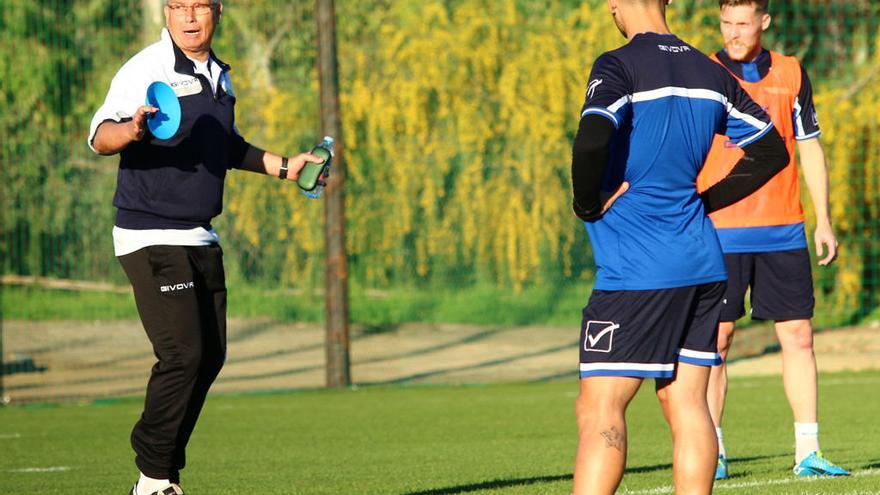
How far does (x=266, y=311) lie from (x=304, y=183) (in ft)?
32.0

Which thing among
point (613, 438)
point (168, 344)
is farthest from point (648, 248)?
point (168, 344)

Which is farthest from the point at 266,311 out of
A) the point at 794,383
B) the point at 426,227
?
the point at 794,383

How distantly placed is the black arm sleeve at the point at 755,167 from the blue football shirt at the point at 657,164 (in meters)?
0.34

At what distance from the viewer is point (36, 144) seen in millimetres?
13891

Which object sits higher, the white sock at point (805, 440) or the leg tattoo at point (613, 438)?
the leg tattoo at point (613, 438)

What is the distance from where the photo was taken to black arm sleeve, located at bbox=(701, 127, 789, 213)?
16.7 feet

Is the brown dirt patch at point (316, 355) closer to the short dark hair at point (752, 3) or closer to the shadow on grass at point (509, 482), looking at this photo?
the shadow on grass at point (509, 482)

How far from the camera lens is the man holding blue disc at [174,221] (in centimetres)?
604

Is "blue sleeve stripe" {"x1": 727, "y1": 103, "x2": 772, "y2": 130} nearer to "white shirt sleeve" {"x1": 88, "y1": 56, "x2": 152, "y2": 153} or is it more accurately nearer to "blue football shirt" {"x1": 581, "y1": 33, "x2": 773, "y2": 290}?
"blue football shirt" {"x1": 581, "y1": 33, "x2": 773, "y2": 290}

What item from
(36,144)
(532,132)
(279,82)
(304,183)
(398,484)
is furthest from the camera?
(532,132)

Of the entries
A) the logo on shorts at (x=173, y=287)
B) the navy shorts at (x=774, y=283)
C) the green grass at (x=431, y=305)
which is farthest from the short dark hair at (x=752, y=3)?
the green grass at (x=431, y=305)

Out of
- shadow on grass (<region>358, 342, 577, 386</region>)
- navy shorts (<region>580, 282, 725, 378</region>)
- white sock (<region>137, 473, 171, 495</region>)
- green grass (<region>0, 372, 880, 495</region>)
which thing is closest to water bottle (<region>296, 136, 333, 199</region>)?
white sock (<region>137, 473, 171, 495</region>)

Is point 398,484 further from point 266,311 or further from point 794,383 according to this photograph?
point 266,311

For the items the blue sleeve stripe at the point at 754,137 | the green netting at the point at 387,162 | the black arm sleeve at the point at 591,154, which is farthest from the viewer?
the green netting at the point at 387,162
